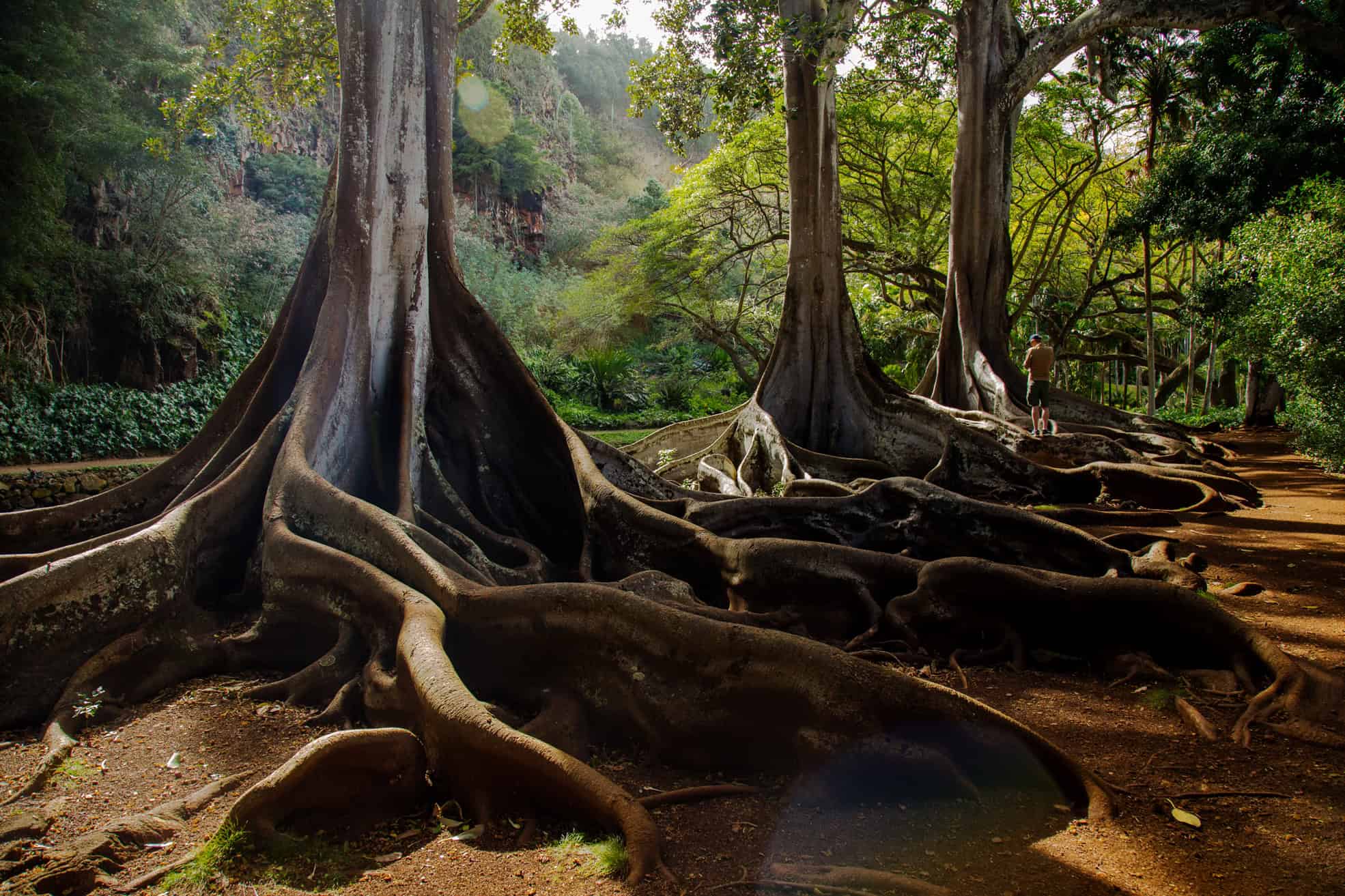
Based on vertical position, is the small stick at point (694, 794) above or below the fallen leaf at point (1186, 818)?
below

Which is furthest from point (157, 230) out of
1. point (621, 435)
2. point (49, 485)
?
point (621, 435)

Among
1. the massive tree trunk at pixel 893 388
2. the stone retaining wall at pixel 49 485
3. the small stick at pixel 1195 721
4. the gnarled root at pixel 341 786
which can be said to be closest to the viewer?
the gnarled root at pixel 341 786

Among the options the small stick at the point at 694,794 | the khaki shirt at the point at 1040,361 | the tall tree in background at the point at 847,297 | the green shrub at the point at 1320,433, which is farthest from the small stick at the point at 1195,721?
the khaki shirt at the point at 1040,361

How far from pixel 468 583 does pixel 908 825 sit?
81.0 inches

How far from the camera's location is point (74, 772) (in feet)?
9.10

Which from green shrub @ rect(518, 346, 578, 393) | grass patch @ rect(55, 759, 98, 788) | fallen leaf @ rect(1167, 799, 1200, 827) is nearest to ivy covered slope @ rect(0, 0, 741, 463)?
green shrub @ rect(518, 346, 578, 393)

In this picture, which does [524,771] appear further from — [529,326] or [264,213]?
[529,326]

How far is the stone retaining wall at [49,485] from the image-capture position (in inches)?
410

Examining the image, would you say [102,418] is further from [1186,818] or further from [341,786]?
[1186,818]

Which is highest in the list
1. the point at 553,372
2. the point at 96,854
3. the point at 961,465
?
the point at 553,372

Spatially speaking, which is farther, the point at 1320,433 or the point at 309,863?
the point at 1320,433

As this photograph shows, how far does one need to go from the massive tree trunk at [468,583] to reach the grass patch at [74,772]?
1.8 inches

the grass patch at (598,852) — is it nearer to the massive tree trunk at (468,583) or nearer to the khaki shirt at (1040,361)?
the massive tree trunk at (468,583)

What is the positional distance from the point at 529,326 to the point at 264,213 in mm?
10579
